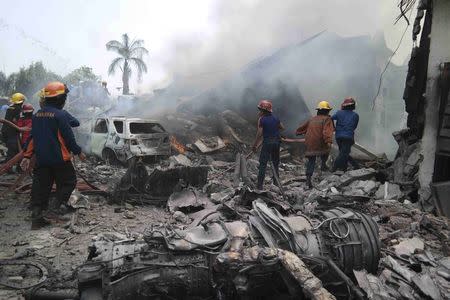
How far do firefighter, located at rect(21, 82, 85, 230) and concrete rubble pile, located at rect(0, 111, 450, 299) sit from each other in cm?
42

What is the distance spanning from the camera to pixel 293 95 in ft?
43.7

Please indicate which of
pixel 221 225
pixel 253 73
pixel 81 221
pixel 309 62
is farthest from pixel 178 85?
pixel 221 225

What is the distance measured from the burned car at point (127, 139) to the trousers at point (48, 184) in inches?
181

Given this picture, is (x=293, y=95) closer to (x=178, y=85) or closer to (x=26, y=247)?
(x=178, y=85)

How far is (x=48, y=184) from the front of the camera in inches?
198

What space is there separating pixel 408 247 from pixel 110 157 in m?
8.38

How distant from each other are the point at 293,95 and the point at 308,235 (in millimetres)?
10699

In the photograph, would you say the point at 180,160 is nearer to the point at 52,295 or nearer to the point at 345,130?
the point at 345,130

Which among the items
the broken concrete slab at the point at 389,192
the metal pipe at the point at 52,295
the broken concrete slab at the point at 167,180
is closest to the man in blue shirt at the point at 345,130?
the broken concrete slab at the point at 389,192

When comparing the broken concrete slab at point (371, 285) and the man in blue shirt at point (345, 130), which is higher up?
the man in blue shirt at point (345, 130)

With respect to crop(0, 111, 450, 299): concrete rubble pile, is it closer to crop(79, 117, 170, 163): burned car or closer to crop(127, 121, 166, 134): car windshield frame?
crop(79, 117, 170, 163): burned car

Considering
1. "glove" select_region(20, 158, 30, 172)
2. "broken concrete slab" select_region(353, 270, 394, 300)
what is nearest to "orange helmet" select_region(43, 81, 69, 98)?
"glove" select_region(20, 158, 30, 172)

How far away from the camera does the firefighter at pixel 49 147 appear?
491cm

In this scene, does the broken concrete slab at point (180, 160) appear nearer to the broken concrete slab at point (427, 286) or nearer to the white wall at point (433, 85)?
the white wall at point (433, 85)
